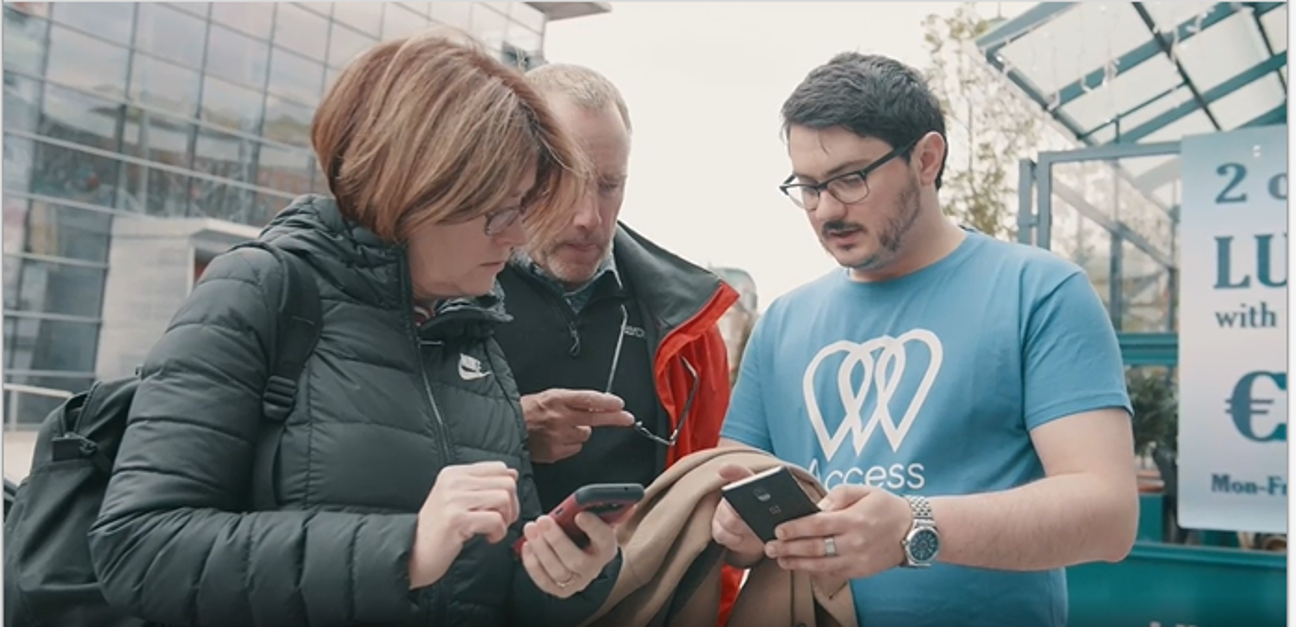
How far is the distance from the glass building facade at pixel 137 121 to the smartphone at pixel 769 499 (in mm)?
620

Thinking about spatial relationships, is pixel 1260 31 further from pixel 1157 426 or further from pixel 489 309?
pixel 489 309

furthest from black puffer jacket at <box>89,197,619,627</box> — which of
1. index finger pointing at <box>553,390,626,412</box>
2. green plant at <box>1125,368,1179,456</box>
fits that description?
green plant at <box>1125,368,1179,456</box>

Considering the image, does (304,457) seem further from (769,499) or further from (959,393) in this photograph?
(959,393)

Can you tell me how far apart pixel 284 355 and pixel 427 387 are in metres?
0.11

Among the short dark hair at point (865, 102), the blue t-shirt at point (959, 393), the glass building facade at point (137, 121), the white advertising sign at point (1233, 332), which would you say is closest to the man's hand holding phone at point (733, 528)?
the blue t-shirt at point (959, 393)

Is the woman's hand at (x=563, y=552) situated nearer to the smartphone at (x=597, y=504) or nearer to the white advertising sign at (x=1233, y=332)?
the smartphone at (x=597, y=504)

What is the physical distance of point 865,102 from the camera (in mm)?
1086

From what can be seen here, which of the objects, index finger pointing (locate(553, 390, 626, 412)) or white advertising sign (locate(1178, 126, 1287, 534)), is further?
white advertising sign (locate(1178, 126, 1287, 534))

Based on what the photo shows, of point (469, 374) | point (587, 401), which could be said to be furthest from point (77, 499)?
point (587, 401)

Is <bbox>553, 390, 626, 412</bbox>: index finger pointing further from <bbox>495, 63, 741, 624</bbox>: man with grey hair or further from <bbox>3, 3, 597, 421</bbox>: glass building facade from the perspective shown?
<bbox>3, 3, 597, 421</bbox>: glass building facade

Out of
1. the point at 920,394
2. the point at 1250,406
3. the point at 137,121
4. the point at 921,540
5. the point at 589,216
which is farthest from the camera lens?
the point at 137,121

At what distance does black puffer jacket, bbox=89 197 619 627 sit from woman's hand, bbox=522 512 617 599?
0.19ft

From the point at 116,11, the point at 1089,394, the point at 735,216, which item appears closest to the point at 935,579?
the point at 1089,394

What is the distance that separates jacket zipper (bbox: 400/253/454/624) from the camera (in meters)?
0.80
